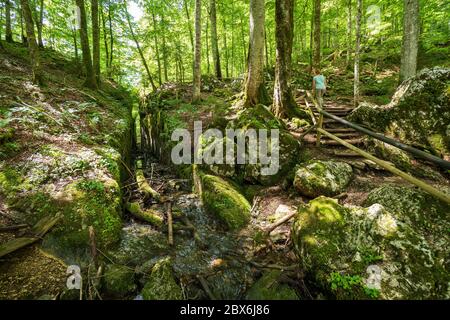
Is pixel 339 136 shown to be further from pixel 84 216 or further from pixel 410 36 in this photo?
pixel 84 216

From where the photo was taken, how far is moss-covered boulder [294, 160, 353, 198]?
18.1ft

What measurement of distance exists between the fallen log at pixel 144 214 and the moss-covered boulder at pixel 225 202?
137cm

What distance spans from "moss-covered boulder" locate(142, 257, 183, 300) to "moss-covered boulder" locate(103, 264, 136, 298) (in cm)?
28

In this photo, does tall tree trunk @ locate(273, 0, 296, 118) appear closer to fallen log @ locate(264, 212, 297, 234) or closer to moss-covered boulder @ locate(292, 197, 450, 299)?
fallen log @ locate(264, 212, 297, 234)

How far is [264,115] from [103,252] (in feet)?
19.9

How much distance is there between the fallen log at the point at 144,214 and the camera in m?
5.73

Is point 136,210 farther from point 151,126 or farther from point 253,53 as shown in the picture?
point 151,126

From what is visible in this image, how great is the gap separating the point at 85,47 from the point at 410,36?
1470 cm

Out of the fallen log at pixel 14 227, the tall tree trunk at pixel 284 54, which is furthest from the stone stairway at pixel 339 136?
the fallen log at pixel 14 227

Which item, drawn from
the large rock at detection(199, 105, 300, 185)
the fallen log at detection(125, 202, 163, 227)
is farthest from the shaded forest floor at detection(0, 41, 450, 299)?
the large rock at detection(199, 105, 300, 185)

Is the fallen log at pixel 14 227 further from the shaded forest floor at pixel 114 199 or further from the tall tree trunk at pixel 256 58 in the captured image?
the tall tree trunk at pixel 256 58

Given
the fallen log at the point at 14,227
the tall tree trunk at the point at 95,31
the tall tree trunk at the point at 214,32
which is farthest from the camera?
the tall tree trunk at the point at 214,32

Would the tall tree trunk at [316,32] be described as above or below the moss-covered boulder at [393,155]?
above

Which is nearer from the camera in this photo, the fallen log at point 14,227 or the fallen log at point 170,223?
the fallen log at point 14,227
